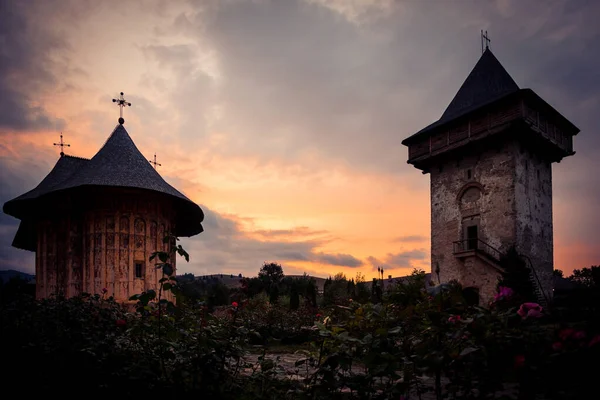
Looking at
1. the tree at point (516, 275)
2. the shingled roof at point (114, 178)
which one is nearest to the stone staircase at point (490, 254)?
the tree at point (516, 275)

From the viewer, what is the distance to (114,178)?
52.0ft

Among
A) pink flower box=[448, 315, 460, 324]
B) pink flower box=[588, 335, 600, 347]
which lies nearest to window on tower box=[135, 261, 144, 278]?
pink flower box=[448, 315, 460, 324]

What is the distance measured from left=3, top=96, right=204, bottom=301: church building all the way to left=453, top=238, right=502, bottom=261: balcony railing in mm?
12178

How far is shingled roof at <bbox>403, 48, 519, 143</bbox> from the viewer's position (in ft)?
70.1

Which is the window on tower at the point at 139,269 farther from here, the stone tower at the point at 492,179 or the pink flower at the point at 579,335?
the pink flower at the point at 579,335

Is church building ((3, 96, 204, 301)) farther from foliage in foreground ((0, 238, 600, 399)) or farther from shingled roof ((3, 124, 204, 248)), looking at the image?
foliage in foreground ((0, 238, 600, 399))

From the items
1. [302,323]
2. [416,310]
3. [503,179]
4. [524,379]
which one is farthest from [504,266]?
[524,379]

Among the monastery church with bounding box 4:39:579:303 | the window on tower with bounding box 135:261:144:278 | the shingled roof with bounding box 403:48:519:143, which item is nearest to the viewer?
the monastery church with bounding box 4:39:579:303

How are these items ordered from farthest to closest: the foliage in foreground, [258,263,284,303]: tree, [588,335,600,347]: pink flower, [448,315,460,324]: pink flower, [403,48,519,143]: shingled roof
→ [258,263,284,303]: tree < [403,48,519,143]: shingled roof < [448,315,460,324]: pink flower < the foliage in foreground < [588,335,600,347]: pink flower

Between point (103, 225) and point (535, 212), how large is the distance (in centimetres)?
1870

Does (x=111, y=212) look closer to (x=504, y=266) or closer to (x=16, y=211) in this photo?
(x=16, y=211)

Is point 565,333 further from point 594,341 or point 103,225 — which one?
point 103,225

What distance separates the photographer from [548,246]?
66.5 feet

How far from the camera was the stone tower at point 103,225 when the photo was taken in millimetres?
15773
